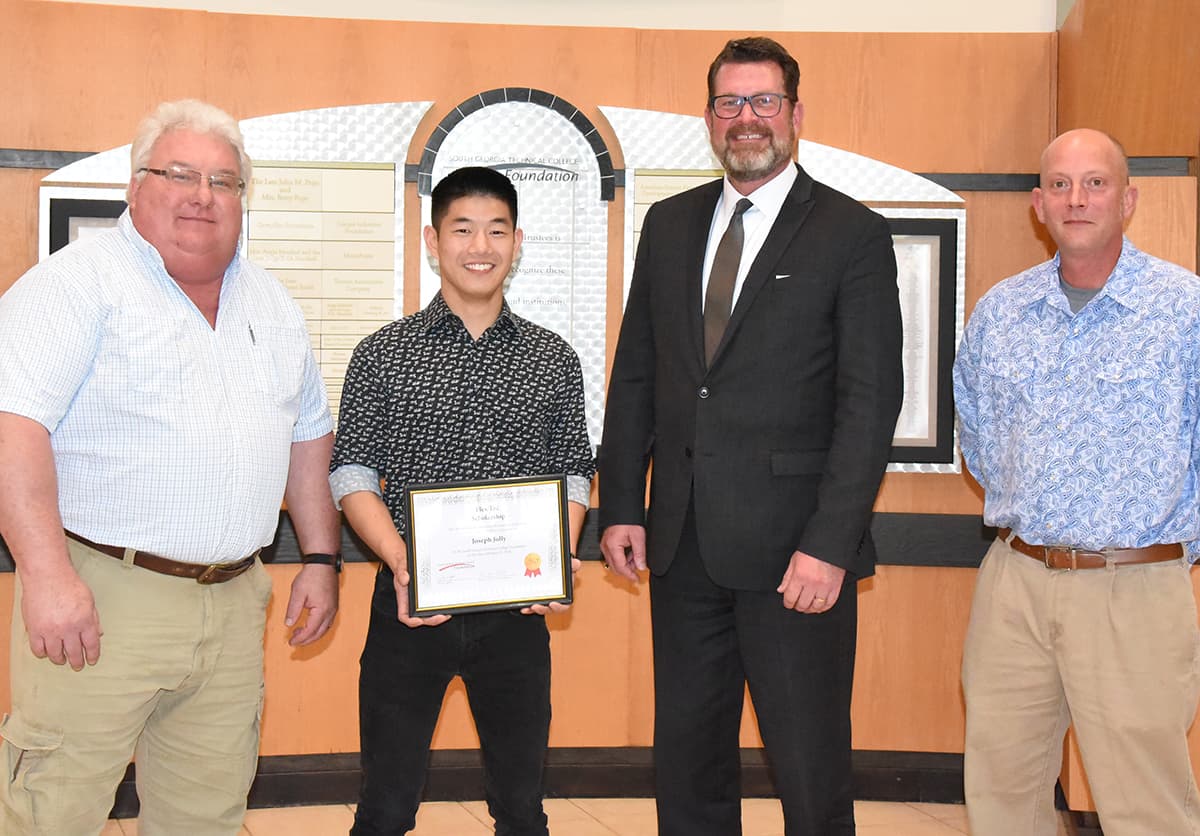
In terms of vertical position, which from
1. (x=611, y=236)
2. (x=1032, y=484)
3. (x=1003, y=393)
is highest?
(x=611, y=236)

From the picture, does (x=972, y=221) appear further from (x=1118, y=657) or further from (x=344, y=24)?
(x=344, y=24)

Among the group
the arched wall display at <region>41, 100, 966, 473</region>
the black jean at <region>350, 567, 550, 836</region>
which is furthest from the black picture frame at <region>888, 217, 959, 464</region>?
the black jean at <region>350, 567, 550, 836</region>

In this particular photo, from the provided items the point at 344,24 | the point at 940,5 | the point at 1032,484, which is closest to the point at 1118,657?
A: the point at 1032,484

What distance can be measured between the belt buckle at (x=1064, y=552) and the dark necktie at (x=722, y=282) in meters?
1.00

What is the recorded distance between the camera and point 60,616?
6.57 ft

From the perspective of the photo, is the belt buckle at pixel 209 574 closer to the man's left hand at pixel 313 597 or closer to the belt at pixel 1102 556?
the man's left hand at pixel 313 597

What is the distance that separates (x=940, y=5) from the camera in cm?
410

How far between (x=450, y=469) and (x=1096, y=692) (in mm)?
A: 1640

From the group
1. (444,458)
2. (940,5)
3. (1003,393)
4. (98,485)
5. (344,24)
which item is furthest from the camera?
(940,5)

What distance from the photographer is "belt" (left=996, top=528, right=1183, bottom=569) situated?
257cm

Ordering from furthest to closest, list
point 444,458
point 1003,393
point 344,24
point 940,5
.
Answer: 1. point 940,5
2. point 344,24
3. point 1003,393
4. point 444,458

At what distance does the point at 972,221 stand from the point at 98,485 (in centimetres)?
298

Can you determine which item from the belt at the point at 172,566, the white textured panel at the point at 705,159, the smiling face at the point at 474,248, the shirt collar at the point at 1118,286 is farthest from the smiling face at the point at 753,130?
the belt at the point at 172,566

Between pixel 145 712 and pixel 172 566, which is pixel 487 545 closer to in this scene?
pixel 172 566
